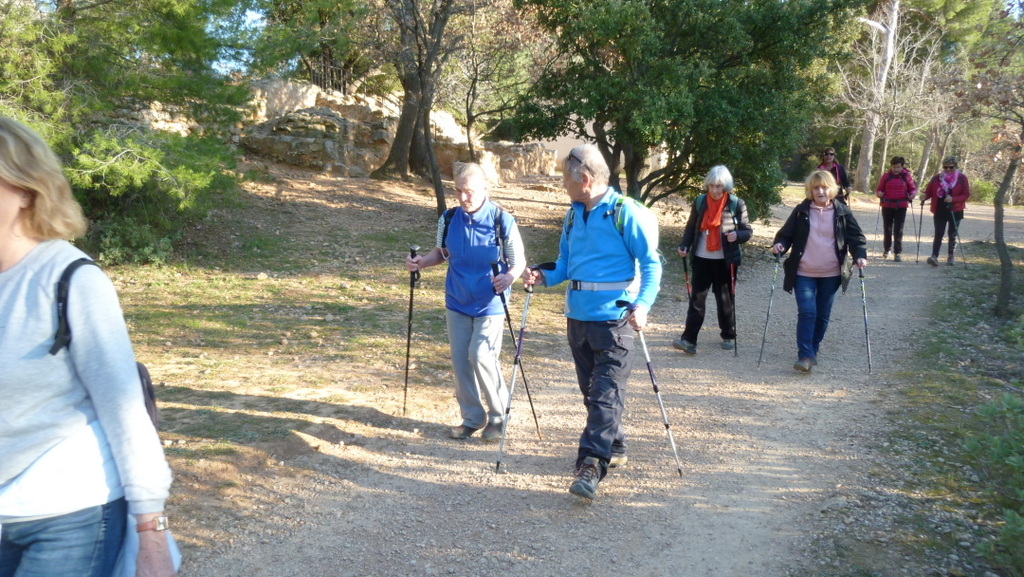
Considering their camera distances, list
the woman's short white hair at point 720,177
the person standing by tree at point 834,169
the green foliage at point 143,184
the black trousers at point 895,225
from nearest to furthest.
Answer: the woman's short white hair at point 720,177, the green foliage at point 143,184, the person standing by tree at point 834,169, the black trousers at point 895,225

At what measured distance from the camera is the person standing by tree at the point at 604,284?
442cm

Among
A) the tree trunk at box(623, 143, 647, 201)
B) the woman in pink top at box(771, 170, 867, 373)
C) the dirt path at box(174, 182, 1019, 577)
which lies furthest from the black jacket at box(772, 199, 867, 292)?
the tree trunk at box(623, 143, 647, 201)

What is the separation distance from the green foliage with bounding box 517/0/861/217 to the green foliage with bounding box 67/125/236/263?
509 cm

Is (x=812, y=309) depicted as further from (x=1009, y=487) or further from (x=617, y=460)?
(x=1009, y=487)

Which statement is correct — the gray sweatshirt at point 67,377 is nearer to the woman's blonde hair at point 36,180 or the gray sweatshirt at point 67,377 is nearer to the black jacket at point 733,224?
the woman's blonde hair at point 36,180

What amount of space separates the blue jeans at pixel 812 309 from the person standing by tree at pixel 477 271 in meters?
3.51

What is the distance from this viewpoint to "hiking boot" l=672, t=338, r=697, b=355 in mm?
7938

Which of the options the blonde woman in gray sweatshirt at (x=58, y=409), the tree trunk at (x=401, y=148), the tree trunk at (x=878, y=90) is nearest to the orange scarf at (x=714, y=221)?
the blonde woman in gray sweatshirt at (x=58, y=409)

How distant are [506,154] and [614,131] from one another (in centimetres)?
1130

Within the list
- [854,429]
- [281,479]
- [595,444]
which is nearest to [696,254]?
[854,429]

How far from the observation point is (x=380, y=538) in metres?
4.20

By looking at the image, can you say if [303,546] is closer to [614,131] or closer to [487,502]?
[487,502]

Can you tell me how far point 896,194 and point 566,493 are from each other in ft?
36.9

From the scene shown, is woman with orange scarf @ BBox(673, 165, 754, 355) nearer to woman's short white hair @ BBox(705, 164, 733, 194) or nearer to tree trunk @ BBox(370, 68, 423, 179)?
woman's short white hair @ BBox(705, 164, 733, 194)
